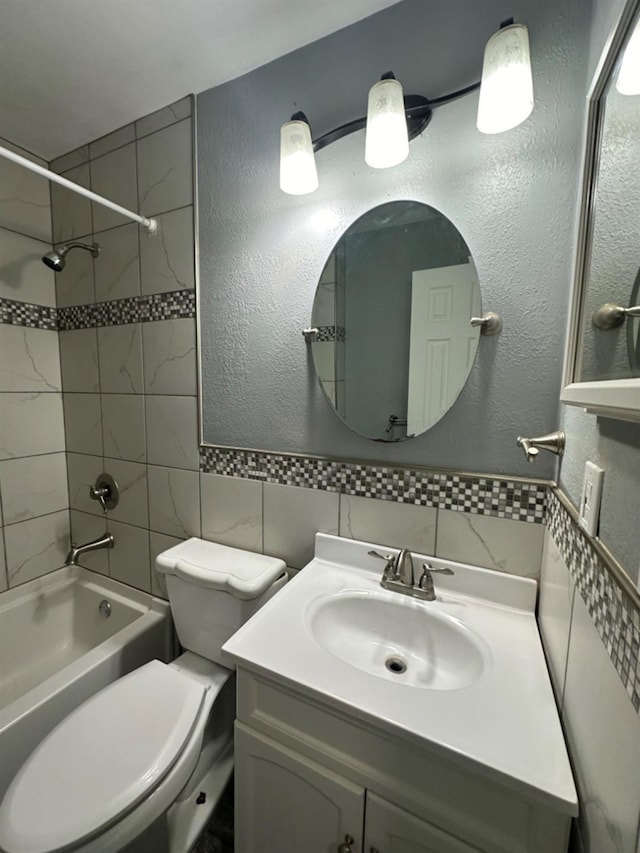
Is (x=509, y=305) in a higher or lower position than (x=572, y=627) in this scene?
higher

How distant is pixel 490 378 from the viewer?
35.1 inches

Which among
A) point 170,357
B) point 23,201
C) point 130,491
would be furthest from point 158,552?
point 23,201

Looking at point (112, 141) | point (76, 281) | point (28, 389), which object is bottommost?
point (28, 389)

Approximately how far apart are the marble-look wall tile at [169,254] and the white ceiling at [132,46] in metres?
0.39

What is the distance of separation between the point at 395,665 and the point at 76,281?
192 centimetres

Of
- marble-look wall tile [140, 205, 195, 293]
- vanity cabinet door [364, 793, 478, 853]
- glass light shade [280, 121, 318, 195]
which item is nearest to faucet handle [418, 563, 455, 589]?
vanity cabinet door [364, 793, 478, 853]

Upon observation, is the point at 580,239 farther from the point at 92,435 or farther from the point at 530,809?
the point at 92,435

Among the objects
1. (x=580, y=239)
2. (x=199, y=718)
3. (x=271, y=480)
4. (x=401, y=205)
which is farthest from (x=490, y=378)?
(x=199, y=718)

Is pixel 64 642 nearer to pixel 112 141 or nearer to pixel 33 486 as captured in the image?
pixel 33 486

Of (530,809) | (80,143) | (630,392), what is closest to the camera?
(630,392)

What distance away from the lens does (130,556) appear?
1554mm

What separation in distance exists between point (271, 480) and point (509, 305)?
87 cm

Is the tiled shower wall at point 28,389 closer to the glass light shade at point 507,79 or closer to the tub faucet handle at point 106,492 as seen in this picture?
the tub faucet handle at point 106,492

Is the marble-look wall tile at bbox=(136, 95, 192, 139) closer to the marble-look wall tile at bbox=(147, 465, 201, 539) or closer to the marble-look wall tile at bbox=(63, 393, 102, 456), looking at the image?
the marble-look wall tile at bbox=(63, 393, 102, 456)
